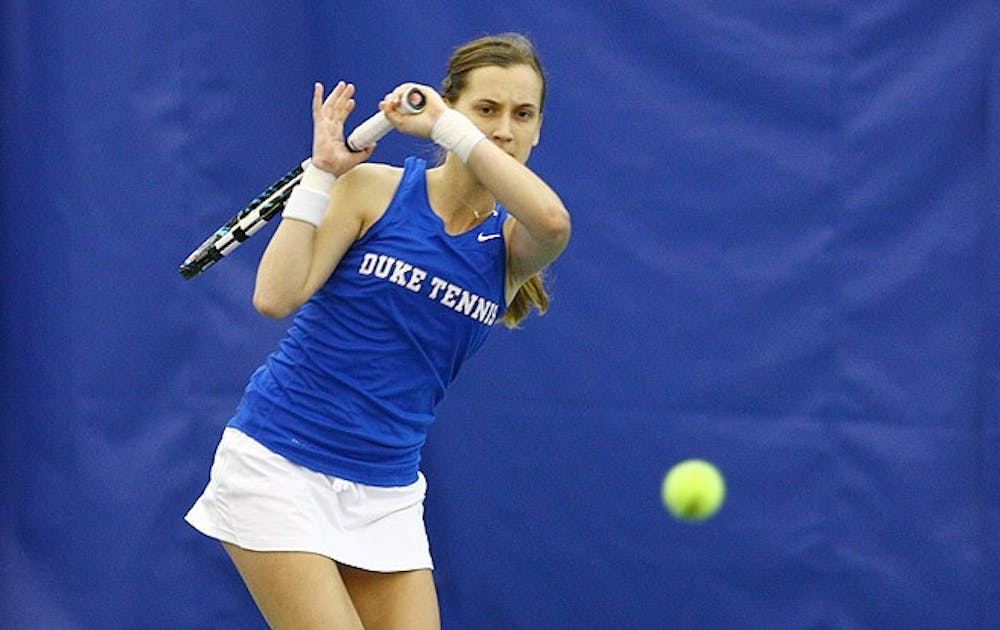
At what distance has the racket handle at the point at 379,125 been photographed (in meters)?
2.90

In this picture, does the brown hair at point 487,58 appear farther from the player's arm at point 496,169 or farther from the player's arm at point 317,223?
the player's arm at point 317,223

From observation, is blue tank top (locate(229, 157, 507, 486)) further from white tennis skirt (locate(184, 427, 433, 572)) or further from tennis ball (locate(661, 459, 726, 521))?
tennis ball (locate(661, 459, 726, 521))

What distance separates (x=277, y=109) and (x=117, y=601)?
1400 mm

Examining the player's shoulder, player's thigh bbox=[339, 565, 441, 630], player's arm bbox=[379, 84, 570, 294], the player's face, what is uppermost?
the player's face

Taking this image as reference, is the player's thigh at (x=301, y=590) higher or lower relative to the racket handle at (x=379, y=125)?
lower

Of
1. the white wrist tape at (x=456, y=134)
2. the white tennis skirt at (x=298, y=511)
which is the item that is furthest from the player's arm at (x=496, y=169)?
the white tennis skirt at (x=298, y=511)

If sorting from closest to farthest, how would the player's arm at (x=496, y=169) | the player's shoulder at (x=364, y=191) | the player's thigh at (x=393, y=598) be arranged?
the player's arm at (x=496, y=169) → the player's shoulder at (x=364, y=191) → the player's thigh at (x=393, y=598)

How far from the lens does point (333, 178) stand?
9.55 feet

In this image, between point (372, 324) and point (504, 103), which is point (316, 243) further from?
point (504, 103)

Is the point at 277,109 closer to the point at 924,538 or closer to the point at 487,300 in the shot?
the point at 487,300

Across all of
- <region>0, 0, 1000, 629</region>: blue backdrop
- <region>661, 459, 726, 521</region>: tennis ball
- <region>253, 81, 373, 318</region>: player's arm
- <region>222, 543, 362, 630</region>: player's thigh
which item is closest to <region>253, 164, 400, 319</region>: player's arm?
<region>253, 81, 373, 318</region>: player's arm

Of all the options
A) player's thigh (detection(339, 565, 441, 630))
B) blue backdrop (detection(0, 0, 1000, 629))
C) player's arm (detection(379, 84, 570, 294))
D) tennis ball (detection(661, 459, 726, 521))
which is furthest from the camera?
tennis ball (detection(661, 459, 726, 521))

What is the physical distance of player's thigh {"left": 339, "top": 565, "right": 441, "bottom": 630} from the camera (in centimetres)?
307

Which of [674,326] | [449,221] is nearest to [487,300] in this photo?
[449,221]
